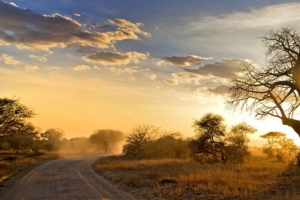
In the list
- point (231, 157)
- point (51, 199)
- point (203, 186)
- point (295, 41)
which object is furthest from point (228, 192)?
point (231, 157)

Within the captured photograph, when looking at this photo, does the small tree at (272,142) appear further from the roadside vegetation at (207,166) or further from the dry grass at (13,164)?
the dry grass at (13,164)

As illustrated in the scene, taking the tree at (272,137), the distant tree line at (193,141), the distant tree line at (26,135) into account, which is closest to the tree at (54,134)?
the distant tree line at (26,135)

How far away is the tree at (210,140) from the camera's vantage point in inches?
Answer: 1639

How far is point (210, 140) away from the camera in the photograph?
4197 centimetres

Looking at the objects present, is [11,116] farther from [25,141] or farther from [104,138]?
[104,138]

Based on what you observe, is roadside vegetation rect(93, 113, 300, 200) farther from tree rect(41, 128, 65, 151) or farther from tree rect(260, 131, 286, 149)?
tree rect(41, 128, 65, 151)

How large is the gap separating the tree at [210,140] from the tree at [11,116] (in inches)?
893

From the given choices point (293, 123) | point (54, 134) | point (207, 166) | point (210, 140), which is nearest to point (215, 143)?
point (210, 140)

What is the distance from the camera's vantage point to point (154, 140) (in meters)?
59.7

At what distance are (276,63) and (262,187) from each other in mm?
8777

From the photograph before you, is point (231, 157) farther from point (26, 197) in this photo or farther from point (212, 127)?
point (26, 197)

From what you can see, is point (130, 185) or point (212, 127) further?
point (212, 127)

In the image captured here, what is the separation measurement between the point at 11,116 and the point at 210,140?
1019 inches

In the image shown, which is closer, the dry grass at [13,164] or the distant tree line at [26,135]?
the dry grass at [13,164]
